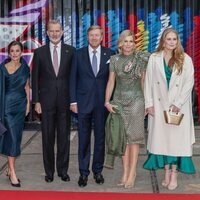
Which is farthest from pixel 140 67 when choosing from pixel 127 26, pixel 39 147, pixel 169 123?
pixel 127 26

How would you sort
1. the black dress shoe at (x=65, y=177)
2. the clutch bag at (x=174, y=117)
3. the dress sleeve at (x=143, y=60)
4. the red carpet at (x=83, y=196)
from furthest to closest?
the black dress shoe at (x=65, y=177)
the dress sleeve at (x=143, y=60)
the clutch bag at (x=174, y=117)
the red carpet at (x=83, y=196)

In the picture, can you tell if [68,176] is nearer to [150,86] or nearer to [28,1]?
[150,86]

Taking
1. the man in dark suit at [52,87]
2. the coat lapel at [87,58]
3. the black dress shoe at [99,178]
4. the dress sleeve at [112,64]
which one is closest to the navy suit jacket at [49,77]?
the man in dark suit at [52,87]

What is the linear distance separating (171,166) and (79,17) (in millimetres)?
4908

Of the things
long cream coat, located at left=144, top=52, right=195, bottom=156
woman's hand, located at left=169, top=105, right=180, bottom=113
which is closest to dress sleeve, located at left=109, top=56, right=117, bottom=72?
long cream coat, located at left=144, top=52, right=195, bottom=156

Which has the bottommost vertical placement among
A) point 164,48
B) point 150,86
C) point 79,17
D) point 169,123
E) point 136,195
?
point 136,195

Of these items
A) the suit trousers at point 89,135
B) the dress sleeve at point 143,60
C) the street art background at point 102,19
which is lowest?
the suit trousers at point 89,135

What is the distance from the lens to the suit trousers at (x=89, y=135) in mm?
5949

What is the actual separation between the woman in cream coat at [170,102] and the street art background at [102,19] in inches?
172

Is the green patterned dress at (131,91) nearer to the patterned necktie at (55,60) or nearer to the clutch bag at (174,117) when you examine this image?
the clutch bag at (174,117)

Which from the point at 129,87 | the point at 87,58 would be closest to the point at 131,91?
the point at 129,87

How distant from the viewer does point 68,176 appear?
626 cm

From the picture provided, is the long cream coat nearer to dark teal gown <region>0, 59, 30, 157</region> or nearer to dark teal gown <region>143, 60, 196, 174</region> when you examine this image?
dark teal gown <region>143, 60, 196, 174</region>

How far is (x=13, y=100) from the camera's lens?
19.5ft
